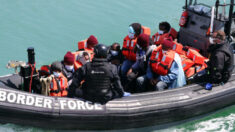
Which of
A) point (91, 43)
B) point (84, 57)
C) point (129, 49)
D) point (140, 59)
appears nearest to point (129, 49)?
point (129, 49)

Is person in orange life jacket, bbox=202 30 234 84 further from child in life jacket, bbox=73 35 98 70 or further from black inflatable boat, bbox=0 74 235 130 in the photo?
child in life jacket, bbox=73 35 98 70

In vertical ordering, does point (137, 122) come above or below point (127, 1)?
below

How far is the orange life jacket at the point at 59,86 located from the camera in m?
4.50

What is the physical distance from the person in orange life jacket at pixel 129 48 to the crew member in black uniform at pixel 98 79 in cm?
101

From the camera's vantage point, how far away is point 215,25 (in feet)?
18.5

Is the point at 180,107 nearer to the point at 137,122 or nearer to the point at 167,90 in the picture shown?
the point at 167,90

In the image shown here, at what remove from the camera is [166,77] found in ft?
16.0

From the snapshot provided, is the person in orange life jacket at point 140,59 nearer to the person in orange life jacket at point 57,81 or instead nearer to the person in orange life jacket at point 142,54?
the person in orange life jacket at point 142,54

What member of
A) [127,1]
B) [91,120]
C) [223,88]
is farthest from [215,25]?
[127,1]

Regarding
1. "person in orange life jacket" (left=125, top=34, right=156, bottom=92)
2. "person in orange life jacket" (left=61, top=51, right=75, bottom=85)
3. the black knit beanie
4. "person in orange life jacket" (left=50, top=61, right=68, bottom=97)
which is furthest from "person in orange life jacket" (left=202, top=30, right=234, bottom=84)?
"person in orange life jacket" (left=50, top=61, right=68, bottom=97)

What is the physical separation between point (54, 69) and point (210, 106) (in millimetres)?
2228

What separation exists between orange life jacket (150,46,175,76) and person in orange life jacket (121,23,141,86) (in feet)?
1.56

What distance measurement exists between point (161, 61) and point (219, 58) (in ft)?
2.51

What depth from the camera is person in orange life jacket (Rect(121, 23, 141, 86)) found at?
5.30 metres
